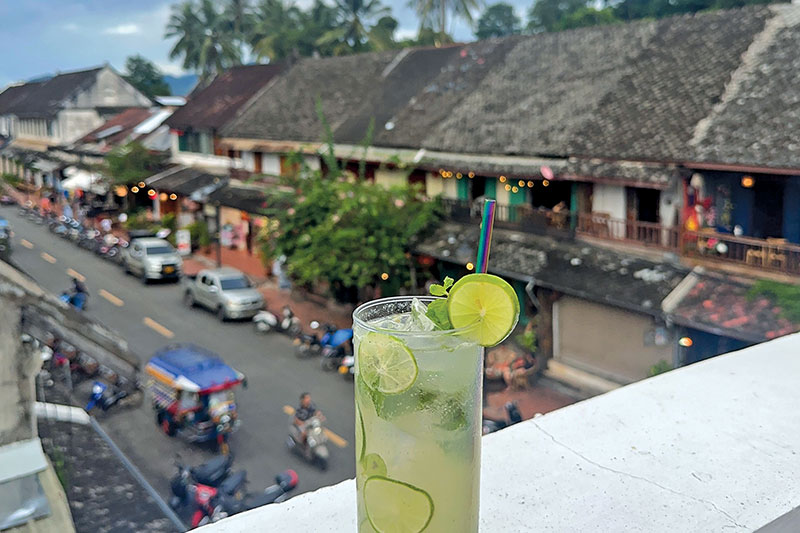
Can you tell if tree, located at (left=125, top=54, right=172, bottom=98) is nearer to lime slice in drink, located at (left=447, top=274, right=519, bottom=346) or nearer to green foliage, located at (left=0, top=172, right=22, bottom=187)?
green foliage, located at (left=0, top=172, right=22, bottom=187)

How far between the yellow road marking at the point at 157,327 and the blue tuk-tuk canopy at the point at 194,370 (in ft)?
14.9

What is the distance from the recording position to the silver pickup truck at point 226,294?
53.3 feet

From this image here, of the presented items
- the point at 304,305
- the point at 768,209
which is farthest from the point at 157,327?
the point at 768,209

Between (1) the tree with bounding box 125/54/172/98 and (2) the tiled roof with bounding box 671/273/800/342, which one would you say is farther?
(1) the tree with bounding box 125/54/172/98

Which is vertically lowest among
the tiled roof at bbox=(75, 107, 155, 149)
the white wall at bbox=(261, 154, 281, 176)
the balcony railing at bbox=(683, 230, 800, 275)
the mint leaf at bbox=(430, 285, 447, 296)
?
the balcony railing at bbox=(683, 230, 800, 275)

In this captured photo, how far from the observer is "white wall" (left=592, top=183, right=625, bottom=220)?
12.0 m

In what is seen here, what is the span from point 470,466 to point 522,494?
10.6 inches

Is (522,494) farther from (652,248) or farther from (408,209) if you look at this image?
(408,209)

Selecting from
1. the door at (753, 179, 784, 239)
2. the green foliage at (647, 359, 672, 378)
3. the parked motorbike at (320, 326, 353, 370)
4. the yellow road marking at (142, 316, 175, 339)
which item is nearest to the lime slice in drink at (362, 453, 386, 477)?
the green foliage at (647, 359, 672, 378)

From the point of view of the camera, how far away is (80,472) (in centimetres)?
517

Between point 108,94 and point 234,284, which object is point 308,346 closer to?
point 234,284

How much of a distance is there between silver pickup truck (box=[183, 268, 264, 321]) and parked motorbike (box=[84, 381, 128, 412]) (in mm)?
4757

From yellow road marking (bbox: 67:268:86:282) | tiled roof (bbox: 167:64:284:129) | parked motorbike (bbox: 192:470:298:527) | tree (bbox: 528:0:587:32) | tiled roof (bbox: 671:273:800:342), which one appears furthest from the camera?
tree (bbox: 528:0:587:32)

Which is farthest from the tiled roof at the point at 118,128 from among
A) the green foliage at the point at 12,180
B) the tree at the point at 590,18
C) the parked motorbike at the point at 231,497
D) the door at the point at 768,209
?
the door at the point at 768,209
